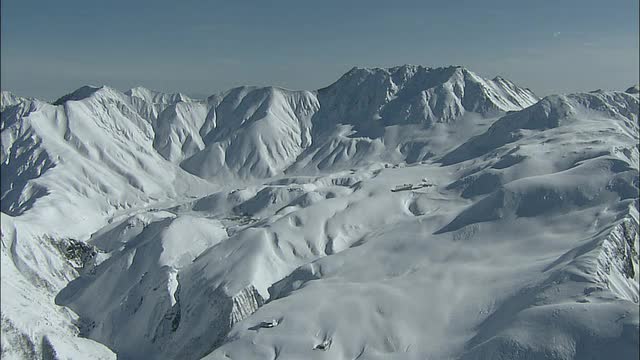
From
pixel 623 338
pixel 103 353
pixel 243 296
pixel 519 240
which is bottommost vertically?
pixel 103 353

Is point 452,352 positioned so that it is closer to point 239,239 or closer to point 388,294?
point 388,294

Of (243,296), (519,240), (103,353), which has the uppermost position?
(519,240)

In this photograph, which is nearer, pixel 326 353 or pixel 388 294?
pixel 326 353

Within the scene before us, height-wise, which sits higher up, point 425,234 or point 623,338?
point 623,338

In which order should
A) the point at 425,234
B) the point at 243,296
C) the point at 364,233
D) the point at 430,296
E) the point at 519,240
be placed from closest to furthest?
the point at 430,296, the point at 243,296, the point at 519,240, the point at 425,234, the point at 364,233

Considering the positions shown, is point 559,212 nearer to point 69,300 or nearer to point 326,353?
point 326,353

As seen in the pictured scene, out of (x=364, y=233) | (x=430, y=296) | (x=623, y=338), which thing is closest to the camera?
(x=623, y=338)

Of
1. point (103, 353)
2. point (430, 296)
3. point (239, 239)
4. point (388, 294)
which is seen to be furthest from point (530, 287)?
point (103, 353)

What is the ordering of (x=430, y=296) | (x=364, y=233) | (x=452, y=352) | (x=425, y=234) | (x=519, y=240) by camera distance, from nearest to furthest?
(x=452, y=352) → (x=430, y=296) → (x=519, y=240) → (x=425, y=234) → (x=364, y=233)

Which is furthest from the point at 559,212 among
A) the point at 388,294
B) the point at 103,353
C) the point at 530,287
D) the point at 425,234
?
the point at 103,353
